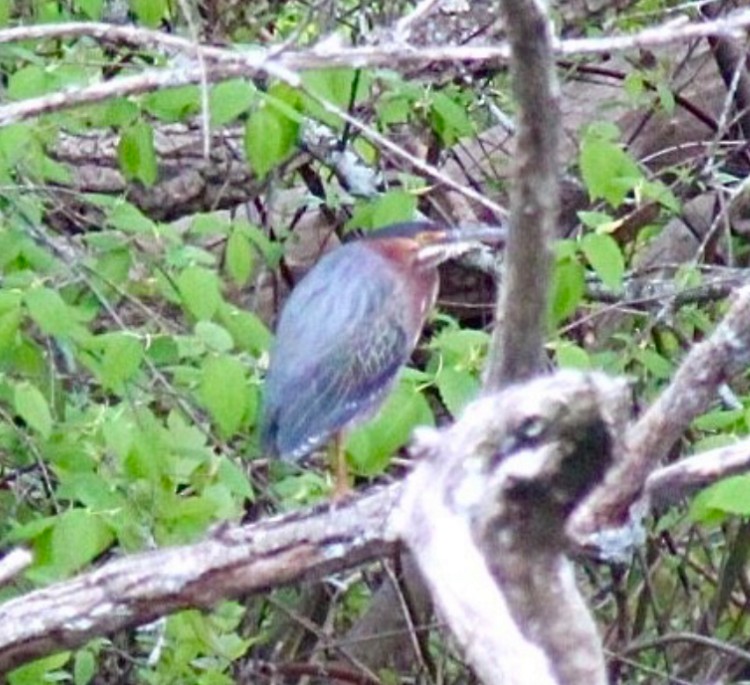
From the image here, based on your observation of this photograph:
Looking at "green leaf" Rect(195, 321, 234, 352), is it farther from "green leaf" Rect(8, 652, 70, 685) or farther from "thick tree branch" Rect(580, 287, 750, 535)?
"thick tree branch" Rect(580, 287, 750, 535)

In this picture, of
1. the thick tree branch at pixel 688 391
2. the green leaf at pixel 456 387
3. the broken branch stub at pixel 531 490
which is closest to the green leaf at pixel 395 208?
the green leaf at pixel 456 387

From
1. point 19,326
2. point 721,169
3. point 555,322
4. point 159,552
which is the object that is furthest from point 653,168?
point 159,552

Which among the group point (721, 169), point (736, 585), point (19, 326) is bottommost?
point (736, 585)

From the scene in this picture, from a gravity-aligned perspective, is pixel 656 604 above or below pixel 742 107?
below

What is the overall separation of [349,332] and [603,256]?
540 millimetres

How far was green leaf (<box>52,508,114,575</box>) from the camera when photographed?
277 centimetres

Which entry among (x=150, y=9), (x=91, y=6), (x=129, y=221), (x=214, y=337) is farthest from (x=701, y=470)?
(x=91, y=6)

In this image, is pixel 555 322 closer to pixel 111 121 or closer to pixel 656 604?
pixel 111 121

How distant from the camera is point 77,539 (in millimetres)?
2781

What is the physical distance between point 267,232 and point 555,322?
958 mm

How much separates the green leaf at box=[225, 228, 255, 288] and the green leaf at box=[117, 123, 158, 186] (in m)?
0.16

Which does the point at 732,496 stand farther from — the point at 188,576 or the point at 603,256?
the point at 188,576

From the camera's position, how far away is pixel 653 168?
13.7 feet

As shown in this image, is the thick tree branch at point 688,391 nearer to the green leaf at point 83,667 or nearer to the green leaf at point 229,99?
the green leaf at point 229,99
